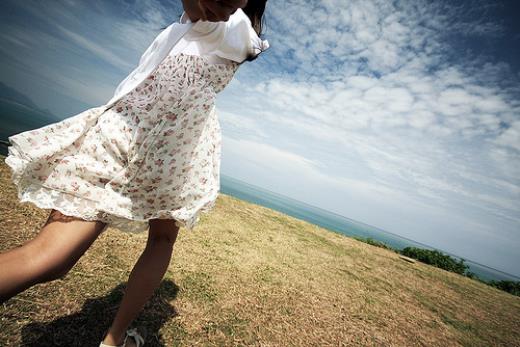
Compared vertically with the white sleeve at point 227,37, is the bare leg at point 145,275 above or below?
below

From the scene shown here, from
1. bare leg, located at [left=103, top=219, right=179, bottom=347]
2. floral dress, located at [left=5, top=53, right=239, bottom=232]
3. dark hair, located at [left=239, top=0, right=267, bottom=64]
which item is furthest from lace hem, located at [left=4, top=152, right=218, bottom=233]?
dark hair, located at [left=239, top=0, right=267, bottom=64]

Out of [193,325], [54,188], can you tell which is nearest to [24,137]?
[54,188]

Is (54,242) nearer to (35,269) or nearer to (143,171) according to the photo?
(35,269)

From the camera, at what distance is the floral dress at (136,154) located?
3.58 ft

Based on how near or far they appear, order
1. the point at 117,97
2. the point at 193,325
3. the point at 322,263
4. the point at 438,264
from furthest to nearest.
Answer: the point at 438,264
the point at 322,263
the point at 193,325
the point at 117,97

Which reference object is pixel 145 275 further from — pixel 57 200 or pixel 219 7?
pixel 219 7

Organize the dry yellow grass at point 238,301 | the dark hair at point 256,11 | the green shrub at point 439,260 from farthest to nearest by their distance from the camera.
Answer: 1. the green shrub at point 439,260
2. the dry yellow grass at point 238,301
3. the dark hair at point 256,11

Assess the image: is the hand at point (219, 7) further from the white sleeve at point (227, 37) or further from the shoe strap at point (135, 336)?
the shoe strap at point (135, 336)

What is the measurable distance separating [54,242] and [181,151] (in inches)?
25.1

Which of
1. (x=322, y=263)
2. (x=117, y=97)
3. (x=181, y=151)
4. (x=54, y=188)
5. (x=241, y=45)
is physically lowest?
(x=322, y=263)

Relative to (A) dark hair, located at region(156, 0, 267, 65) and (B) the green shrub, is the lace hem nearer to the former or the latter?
(A) dark hair, located at region(156, 0, 267, 65)

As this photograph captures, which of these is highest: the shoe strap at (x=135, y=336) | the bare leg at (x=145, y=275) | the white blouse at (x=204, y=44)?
the white blouse at (x=204, y=44)

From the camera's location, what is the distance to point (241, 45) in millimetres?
1288

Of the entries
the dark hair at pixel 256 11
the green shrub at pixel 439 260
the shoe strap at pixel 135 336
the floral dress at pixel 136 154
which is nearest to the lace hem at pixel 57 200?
the floral dress at pixel 136 154
